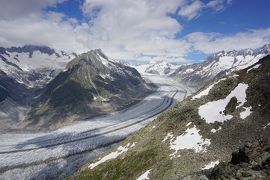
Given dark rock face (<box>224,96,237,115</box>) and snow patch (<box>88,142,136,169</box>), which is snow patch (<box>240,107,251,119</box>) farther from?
snow patch (<box>88,142,136,169</box>)

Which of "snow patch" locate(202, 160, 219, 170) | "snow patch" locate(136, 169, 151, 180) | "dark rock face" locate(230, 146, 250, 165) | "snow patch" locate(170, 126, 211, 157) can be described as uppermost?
"dark rock face" locate(230, 146, 250, 165)

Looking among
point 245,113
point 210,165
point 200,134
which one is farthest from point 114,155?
point 210,165

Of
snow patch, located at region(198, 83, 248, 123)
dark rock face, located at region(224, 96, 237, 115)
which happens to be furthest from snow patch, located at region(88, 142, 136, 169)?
dark rock face, located at region(224, 96, 237, 115)

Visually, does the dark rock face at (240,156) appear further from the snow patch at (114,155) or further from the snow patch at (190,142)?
the snow patch at (114,155)

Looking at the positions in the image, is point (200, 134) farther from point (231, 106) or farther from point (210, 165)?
point (210, 165)

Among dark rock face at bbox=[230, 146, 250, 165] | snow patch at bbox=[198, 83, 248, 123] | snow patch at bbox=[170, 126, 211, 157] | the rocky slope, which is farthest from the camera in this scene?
snow patch at bbox=[198, 83, 248, 123]

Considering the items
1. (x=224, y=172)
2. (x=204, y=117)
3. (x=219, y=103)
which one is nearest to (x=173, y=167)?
(x=204, y=117)

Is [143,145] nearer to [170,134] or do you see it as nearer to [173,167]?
[170,134]

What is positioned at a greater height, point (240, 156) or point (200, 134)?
point (240, 156)
